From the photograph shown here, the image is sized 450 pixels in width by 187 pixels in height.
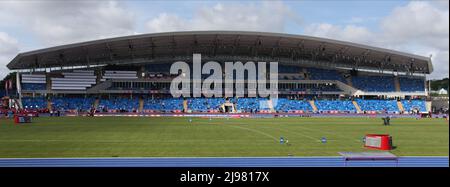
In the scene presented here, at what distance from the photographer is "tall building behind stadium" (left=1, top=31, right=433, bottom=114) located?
62188mm

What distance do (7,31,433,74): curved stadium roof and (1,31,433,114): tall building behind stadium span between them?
152 millimetres

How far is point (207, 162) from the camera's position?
Answer: 14.7 m

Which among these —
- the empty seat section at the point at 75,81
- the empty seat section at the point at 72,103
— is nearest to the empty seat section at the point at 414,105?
the empty seat section at the point at 72,103

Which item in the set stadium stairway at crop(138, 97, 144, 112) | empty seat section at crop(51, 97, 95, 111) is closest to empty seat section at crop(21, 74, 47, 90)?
empty seat section at crop(51, 97, 95, 111)

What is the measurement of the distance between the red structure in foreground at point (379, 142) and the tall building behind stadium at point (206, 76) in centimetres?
4152

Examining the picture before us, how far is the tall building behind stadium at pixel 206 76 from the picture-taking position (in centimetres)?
6219

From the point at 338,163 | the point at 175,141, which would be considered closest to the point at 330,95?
the point at 175,141

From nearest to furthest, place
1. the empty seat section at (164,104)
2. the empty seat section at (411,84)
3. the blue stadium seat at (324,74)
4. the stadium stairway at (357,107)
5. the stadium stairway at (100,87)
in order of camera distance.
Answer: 1. the empty seat section at (164,104)
2. the stadium stairway at (100,87)
3. the stadium stairway at (357,107)
4. the empty seat section at (411,84)
5. the blue stadium seat at (324,74)

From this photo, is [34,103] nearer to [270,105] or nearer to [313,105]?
[270,105]

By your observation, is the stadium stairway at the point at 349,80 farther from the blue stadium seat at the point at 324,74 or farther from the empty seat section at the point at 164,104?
the empty seat section at the point at 164,104

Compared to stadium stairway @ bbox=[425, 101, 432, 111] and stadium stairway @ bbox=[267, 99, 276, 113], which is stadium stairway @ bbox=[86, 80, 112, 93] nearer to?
stadium stairway @ bbox=[267, 99, 276, 113]
